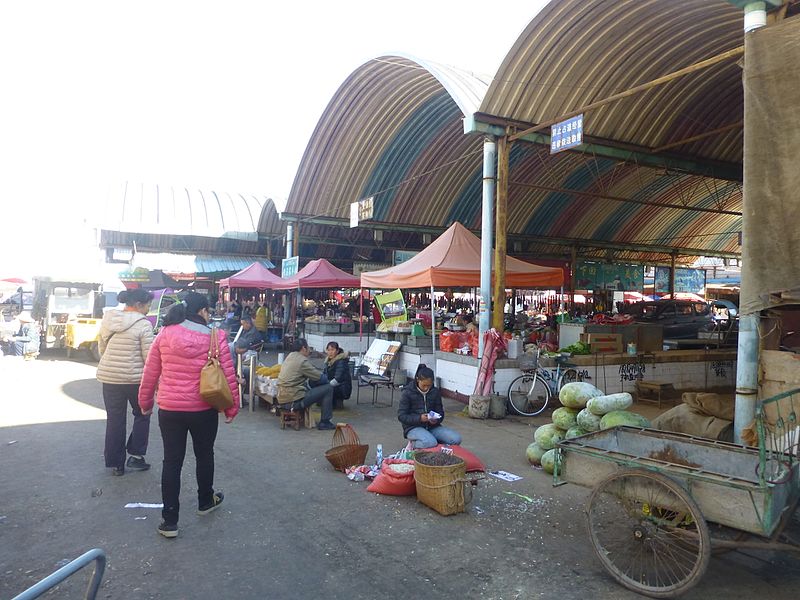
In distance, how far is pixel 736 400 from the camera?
238 inches

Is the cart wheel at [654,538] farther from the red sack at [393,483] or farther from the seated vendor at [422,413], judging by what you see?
the seated vendor at [422,413]

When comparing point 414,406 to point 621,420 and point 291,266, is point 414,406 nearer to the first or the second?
point 621,420

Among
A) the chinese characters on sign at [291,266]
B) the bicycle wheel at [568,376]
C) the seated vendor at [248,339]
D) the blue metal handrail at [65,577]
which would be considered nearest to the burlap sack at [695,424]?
the bicycle wheel at [568,376]

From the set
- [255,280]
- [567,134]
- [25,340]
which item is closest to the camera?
[567,134]

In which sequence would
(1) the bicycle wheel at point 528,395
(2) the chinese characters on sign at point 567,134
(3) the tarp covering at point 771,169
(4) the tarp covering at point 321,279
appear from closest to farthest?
(3) the tarp covering at point 771,169, (2) the chinese characters on sign at point 567,134, (1) the bicycle wheel at point 528,395, (4) the tarp covering at point 321,279

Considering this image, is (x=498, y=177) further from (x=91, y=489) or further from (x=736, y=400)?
(x=91, y=489)

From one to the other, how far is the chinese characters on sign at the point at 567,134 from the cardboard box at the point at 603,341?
3.73m

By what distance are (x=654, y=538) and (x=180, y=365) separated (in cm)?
388

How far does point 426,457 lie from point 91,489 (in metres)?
3.39

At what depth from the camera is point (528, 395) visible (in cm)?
981

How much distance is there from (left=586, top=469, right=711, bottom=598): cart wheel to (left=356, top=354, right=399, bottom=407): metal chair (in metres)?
6.44

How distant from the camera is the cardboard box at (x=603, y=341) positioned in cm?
1059

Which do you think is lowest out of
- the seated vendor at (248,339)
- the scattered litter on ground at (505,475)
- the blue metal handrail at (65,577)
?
the scattered litter on ground at (505,475)

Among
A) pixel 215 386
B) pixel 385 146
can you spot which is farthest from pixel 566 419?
pixel 385 146
